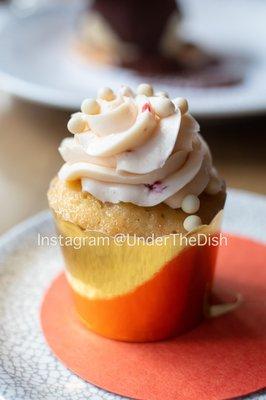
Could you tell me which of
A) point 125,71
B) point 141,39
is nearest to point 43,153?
point 125,71

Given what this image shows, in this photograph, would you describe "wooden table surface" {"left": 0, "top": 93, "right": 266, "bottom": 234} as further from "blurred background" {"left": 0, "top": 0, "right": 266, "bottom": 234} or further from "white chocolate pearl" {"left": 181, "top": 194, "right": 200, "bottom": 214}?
"white chocolate pearl" {"left": 181, "top": 194, "right": 200, "bottom": 214}

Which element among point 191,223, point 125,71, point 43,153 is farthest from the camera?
point 125,71

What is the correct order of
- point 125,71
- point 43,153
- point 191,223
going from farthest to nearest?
point 125,71, point 43,153, point 191,223

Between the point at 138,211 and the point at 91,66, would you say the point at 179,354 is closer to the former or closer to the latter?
the point at 138,211

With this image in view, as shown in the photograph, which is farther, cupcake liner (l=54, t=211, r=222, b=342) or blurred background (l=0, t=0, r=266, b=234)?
blurred background (l=0, t=0, r=266, b=234)

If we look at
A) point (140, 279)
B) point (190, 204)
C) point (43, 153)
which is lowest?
point (43, 153)

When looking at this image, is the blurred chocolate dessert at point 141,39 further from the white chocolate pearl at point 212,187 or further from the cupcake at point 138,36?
the white chocolate pearl at point 212,187

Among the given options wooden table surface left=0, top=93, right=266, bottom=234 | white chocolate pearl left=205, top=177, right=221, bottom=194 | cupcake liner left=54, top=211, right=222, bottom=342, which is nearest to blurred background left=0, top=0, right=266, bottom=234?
wooden table surface left=0, top=93, right=266, bottom=234
